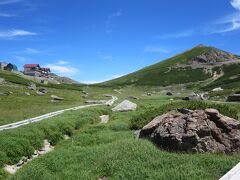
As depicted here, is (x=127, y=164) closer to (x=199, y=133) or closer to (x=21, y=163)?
(x=199, y=133)

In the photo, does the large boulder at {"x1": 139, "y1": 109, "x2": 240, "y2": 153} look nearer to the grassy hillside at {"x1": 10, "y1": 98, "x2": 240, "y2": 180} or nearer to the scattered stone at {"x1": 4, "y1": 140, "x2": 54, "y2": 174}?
the grassy hillside at {"x1": 10, "y1": 98, "x2": 240, "y2": 180}

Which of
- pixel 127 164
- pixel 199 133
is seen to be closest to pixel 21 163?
pixel 127 164

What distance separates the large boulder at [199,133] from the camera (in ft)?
68.5

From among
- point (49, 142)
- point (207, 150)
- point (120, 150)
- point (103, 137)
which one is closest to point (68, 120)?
point (49, 142)

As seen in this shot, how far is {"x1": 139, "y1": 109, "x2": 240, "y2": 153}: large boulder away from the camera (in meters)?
20.9

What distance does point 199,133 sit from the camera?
2136 cm

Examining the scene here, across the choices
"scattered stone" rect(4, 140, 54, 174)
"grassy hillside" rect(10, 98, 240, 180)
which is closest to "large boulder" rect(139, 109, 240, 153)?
"grassy hillside" rect(10, 98, 240, 180)

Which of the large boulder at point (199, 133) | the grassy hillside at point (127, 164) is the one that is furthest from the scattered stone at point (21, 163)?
the large boulder at point (199, 133)

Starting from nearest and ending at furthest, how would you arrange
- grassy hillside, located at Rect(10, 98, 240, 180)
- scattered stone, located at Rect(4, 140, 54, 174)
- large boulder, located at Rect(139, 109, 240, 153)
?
grassy hillside, located at Rect(10, 98, 240, 180)
large boulder, located at Rect(139, 109, 240, 153)
scattered stone, located at Rect(4, 140, 54, 174)

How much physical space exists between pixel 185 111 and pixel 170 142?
507 cm

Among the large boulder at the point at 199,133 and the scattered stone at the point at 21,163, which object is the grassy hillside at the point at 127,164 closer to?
the large boulder at the point at 199,133

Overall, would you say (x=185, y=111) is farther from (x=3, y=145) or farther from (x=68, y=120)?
(x=68, y=120)

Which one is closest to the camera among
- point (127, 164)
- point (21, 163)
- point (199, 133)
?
point (127, 164)

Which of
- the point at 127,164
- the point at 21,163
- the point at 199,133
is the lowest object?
the point at 21,163
